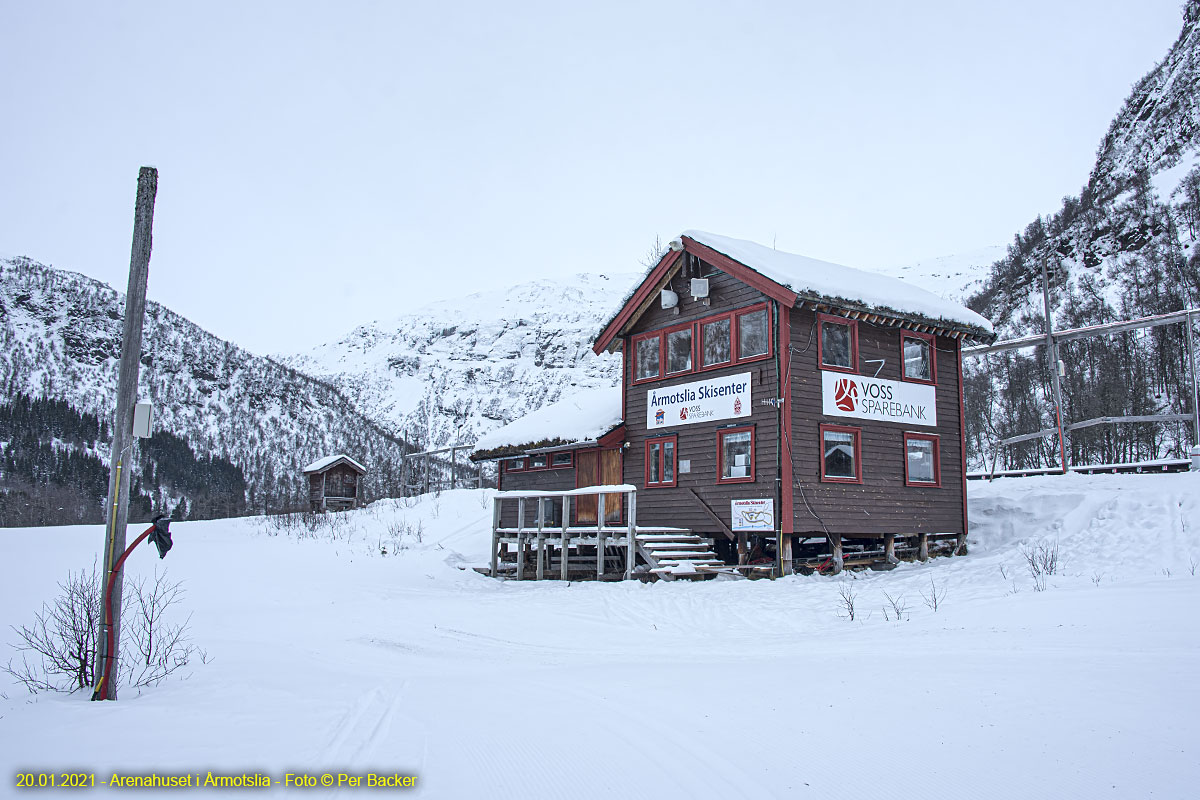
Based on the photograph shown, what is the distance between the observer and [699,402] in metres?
20.5

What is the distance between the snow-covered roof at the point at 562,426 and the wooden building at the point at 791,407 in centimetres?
90

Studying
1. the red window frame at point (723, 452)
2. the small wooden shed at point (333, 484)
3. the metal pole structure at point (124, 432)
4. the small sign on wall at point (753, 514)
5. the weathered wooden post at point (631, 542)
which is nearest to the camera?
the metal pole structure at point (124, 432)

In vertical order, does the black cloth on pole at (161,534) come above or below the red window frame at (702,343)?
below

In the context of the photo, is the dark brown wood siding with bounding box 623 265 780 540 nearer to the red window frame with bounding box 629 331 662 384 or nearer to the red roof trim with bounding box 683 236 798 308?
the red window frame with bounding box 629 331 662 384

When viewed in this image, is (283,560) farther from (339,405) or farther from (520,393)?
(520,393)

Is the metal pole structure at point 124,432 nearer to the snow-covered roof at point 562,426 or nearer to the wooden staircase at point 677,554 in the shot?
the wooden staircase at point 677,554

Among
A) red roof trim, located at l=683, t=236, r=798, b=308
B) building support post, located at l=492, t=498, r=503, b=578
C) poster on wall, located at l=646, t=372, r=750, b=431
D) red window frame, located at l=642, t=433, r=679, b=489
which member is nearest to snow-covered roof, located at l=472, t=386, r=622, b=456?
red window frame, located at l=642, t=433, r=679, b=489

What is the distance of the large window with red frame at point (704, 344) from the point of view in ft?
63.8

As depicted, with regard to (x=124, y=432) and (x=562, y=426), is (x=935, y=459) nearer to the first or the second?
(x=562, y=426)

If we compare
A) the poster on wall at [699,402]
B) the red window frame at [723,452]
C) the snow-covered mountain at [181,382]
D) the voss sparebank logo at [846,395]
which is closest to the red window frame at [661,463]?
the poster on wall at [699,402]

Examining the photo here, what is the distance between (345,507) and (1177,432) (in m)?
43.6

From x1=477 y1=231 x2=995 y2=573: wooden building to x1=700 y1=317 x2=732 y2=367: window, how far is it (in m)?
0.04

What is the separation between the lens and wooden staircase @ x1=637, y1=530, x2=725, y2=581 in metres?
18.0

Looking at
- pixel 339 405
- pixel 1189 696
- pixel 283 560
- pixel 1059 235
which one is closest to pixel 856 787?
pixel 1189 696
